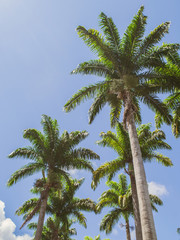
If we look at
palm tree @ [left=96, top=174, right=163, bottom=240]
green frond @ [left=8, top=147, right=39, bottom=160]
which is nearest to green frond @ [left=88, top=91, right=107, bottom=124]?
green frond @ [left=8, top=147, right=39, bottom=160]

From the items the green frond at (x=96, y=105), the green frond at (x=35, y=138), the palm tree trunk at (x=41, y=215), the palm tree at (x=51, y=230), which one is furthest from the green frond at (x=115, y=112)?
the palm tree at (x=51, y=230)

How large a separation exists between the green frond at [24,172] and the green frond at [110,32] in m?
Answer: 10.2

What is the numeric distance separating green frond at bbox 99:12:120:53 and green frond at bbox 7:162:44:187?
33.6 feet

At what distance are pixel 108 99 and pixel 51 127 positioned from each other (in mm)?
6120

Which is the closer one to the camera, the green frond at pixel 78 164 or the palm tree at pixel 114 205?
the green frond at pixel 78 164

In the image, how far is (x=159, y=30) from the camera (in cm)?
1250

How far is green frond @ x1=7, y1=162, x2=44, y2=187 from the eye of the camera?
16719 mm

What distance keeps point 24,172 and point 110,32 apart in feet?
37.9

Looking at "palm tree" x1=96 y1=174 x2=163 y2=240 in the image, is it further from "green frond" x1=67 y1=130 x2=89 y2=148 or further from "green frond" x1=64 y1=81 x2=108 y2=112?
"green frond" x1=64 y1=81 x2=108 y2=112

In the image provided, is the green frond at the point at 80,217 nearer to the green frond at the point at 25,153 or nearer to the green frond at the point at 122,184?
the green frond at the point at 122,184

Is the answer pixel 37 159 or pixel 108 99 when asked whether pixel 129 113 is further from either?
pixel 37 159

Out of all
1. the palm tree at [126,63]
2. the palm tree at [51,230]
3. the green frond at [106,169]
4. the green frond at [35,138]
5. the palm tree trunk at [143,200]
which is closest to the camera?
the palm tree trunk at [143,200]

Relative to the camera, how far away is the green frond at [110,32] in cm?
1277

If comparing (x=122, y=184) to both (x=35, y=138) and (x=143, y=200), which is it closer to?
(x=35, y=138)
